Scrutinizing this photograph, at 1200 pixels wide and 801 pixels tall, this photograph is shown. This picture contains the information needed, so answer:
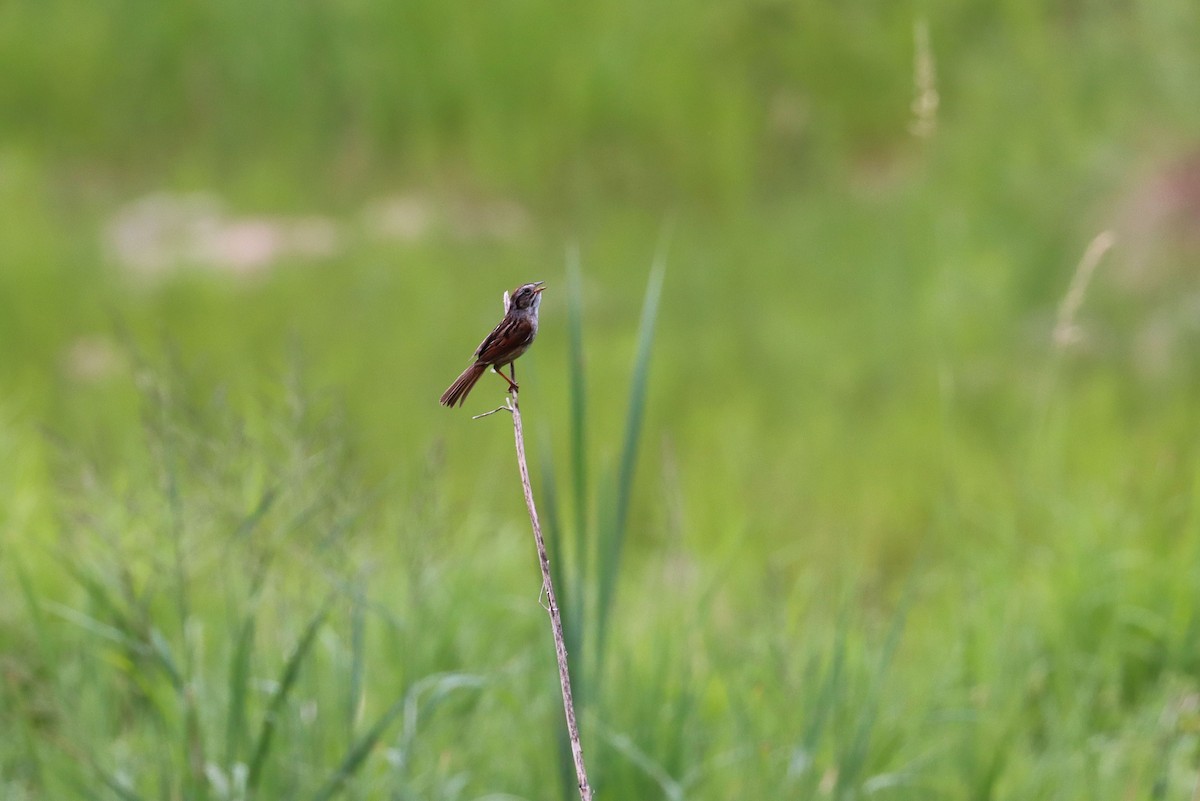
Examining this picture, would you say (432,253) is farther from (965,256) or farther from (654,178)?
(965,256)

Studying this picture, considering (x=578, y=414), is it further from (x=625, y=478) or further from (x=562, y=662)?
(x=562, y=662)

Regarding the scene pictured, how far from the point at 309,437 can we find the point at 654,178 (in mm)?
3342

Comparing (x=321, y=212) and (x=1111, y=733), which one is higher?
(x=321, y=212)

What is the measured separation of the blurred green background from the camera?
7.44 ft

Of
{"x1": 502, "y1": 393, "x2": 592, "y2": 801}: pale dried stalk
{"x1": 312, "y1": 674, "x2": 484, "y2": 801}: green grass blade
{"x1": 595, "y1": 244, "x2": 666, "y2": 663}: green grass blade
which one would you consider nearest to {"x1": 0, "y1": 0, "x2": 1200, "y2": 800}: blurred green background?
{"x1": 312, "y1": 674, "x2": 484, "y2": 801}: green grass blade

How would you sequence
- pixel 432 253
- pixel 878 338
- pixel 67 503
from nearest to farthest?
pixel 67 503 < pixel 878 338 < pixel 432 253

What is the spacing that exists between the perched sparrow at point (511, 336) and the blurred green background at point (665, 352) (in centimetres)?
88

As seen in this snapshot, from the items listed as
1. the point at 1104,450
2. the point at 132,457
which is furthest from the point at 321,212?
the point at 1104,450

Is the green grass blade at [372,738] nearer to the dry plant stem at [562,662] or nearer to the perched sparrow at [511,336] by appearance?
the perched sparrow at [511,336]

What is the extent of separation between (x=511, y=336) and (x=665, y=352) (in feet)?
11.0

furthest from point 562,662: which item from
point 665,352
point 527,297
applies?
point 665,352

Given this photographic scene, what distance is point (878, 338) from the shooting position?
4309 millimetres

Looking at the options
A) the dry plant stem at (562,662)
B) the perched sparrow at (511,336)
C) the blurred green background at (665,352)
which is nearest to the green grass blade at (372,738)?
the blurred green background at (665,352)

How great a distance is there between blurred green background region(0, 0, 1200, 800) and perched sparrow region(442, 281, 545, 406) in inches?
34.6
